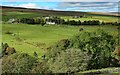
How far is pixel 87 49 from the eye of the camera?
6.00 meters

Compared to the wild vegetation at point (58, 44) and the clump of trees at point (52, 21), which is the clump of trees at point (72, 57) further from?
the clump of trees at point (52, 21)

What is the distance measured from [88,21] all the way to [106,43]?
0.64 metres

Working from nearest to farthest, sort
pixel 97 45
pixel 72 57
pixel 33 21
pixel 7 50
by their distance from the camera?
pixel 7 50 < pixel 33 21 < pixel 72 57 < pixel 97 45

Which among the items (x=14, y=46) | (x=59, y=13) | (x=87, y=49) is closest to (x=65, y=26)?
(x=59, y=13)

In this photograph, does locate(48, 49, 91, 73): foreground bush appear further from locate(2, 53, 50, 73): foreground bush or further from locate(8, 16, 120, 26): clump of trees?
locate(8, 16, 120, 26): clump of trees

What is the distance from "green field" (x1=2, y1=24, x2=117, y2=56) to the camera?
5574 millimetres

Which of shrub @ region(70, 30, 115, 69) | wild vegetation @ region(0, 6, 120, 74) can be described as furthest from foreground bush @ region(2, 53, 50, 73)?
shrub @ region(70, 30, 115, 69)

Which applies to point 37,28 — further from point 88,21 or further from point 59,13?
point 88,21

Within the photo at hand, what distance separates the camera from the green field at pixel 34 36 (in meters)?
5.57

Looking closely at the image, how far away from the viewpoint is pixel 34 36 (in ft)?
18.6

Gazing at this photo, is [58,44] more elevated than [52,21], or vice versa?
[52,21]

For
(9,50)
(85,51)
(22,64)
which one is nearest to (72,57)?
(85,51)

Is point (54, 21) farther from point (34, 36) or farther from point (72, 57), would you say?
point (72, 57)

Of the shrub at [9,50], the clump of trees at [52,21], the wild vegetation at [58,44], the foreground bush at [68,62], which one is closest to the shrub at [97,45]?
the wild vegetation at [58,44]
